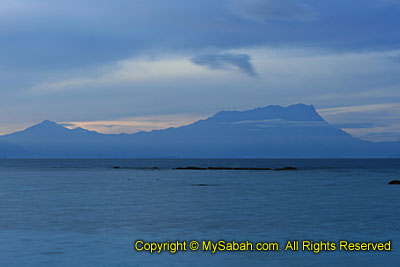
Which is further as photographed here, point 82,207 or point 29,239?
point 82,207

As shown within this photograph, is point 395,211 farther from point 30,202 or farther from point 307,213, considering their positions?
point 30,202

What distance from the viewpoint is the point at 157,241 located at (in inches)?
1150

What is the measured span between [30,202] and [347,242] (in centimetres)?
3856

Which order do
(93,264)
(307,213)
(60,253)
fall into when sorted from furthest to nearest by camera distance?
(307,213) < (60,253) < (93,264)

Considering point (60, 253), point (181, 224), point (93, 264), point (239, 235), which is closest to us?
→ point (93, 264)

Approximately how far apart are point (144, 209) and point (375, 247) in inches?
980

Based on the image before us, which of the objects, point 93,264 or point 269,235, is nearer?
point 93,264

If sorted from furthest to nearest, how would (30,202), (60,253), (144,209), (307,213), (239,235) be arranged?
(30,202), (144,209), (307,213), (239,235), (60,253)

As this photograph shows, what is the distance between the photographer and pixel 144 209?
46781 mm

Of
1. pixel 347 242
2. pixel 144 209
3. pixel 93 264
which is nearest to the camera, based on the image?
pixel 93 264

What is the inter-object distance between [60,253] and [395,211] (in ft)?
107

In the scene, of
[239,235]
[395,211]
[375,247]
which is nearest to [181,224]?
[239,235]

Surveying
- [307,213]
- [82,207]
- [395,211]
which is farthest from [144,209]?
[395,211]

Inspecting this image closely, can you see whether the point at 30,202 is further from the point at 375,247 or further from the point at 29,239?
the point at 375,247
